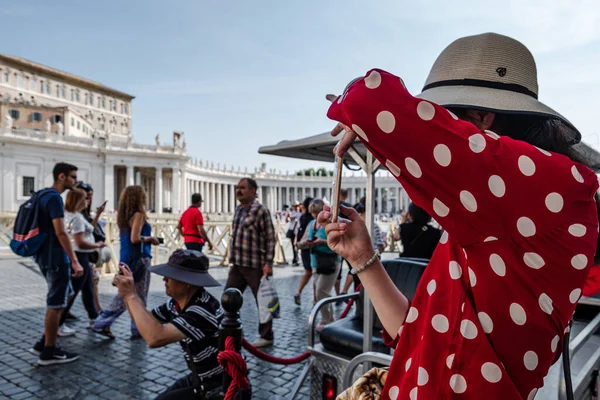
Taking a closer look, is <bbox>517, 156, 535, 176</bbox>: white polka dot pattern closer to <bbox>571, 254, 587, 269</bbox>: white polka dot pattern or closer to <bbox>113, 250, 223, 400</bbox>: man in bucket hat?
<bbox>571, 254, 587, 269</bbox>: white polka dot pattern

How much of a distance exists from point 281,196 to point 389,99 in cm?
7972

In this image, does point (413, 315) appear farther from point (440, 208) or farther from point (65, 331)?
point (65, 331)

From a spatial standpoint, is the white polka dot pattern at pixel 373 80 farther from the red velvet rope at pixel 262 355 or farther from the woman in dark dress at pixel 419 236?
the woman in dark dress at pixel 419 236

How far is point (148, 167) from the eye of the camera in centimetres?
5950

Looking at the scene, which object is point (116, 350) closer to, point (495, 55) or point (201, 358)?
point (201, 358)

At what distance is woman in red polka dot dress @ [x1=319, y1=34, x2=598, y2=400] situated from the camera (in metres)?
0.79

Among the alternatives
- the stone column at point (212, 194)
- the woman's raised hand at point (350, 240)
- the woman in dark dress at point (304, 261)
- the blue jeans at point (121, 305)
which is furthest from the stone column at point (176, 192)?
the woman's raised hand at point (350, 240)

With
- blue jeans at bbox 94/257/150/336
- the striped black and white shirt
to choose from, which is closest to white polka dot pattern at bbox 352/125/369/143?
the striped black and white shirt

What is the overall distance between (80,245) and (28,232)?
112 cm

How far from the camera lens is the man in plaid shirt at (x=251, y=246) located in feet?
17.1

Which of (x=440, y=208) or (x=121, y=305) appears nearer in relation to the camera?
(x=440, y=208)

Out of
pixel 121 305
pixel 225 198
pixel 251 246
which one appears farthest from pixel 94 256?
pixel 225 198

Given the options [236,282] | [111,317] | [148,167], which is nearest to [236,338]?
[236,282]

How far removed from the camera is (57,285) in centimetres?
Answer: 434
